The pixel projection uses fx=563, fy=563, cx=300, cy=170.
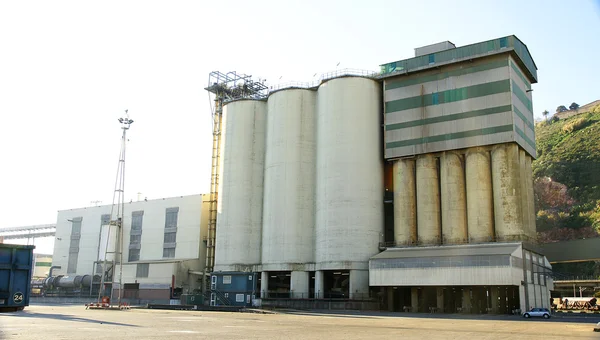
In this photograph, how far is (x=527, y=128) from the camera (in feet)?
255

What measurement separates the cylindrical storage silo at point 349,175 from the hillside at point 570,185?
91918 millimetres

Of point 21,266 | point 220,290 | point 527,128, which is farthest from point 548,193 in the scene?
point 21,266

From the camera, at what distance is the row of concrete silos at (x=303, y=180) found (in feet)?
259

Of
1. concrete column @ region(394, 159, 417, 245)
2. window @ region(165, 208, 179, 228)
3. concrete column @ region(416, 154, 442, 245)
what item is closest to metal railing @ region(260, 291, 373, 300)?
concrete column @ region(394, 159, 417, 245)

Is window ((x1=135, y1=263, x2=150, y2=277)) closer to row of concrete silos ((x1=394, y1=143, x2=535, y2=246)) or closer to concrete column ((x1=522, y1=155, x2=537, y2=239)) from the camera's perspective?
row of concrete silos ((x1=394, y1=143, x2=535, y2=246))

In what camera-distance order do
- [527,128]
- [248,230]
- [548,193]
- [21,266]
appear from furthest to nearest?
[548,193] < [248,230] < [527,128] < [21,266]

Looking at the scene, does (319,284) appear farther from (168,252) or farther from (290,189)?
(168,252)

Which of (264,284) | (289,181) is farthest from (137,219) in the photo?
(289,181)

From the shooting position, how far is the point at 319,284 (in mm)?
79875

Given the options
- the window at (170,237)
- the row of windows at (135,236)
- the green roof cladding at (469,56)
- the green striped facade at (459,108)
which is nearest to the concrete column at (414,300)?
the green striped facade at (459,108)

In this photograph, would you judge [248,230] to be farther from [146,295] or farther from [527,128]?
[527,128]

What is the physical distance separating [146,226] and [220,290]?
32648mm

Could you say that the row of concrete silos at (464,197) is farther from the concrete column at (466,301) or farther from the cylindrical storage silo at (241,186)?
the cylindrical storage silo at (241,186)

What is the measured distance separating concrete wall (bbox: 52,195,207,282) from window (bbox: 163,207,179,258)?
2.40 feet
